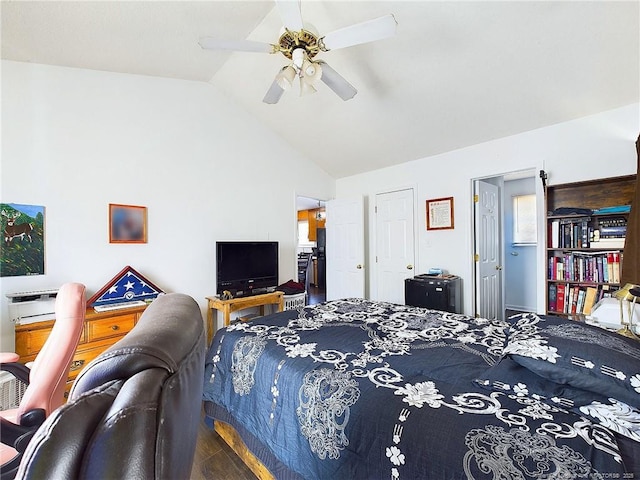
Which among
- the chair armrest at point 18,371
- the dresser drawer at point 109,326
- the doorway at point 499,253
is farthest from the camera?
the doorway at point 499,253

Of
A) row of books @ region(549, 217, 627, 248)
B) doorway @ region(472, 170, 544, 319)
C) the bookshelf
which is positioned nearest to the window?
doorway @ region(472, 170, 544, 319)

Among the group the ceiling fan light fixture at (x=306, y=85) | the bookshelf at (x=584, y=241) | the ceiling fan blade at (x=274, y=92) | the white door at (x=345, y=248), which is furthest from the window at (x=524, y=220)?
A: the ceiling fan blade at (x=274, y=92)

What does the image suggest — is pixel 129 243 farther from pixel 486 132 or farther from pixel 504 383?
pixel 486 132

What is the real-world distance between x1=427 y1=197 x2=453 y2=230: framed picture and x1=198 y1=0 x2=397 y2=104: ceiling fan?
218 centimetres

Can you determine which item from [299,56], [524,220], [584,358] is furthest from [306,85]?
[524,220]

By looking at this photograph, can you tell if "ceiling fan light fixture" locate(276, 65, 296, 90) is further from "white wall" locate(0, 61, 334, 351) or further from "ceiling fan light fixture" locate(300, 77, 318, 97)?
"white wall" locate(0, 61, 334, 351)

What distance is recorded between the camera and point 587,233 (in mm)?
2736

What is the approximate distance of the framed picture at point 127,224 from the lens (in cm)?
295

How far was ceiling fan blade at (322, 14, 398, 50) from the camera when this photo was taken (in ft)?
5.49

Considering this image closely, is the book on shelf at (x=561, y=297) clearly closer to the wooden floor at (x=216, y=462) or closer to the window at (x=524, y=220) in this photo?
the window at (x=524, y=220)

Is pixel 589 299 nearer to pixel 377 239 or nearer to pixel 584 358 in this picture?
pixel 584 358

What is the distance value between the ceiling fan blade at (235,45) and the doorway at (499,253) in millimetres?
2897

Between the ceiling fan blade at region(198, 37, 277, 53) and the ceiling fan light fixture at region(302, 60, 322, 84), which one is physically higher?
the ceiling fan blade at region(198, 37, 277, 53)

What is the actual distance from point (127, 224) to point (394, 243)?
3.40 meters
